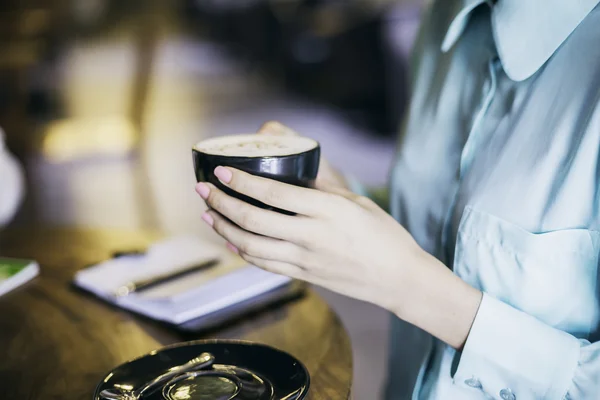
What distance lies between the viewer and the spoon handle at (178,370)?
2.21 ft

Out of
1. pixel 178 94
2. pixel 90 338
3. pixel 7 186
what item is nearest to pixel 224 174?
pixel 90 338

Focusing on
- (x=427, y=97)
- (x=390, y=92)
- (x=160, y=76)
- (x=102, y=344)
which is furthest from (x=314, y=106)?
(x=102, y=344)

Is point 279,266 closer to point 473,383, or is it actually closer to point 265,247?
point 265,247

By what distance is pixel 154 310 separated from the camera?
886 mm

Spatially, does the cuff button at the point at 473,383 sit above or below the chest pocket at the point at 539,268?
below

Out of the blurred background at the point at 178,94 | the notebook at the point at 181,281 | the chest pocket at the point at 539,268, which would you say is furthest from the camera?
the blurred background at the point at 178,94

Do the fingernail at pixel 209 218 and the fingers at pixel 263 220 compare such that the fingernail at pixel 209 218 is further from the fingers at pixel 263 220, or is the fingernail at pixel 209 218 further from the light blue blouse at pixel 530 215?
the light blue blouse at pixel 530 215

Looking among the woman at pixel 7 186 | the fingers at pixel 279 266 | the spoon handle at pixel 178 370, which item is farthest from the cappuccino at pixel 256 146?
the woman at pixel 7 186

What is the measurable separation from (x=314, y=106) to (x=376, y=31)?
0.85 metres

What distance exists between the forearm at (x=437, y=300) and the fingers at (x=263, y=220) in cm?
13

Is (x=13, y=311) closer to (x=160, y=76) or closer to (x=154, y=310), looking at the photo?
(x=154, y=310)

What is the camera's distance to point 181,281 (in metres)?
0.97

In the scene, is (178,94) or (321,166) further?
(178,94)

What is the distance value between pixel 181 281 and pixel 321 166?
277 mm
